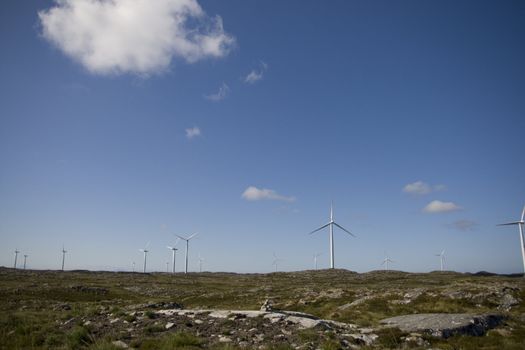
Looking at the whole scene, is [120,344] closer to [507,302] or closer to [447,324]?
[447,324]

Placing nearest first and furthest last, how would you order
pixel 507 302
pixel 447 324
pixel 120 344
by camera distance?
pixel 120 344 → pixel 447 324 → pixel 507 302

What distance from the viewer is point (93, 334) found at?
17703 mm

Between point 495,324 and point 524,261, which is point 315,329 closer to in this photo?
point 495,324

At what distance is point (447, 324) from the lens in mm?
20547

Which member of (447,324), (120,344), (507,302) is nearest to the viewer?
(120,344)

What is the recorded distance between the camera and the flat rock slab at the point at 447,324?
19.6 metres

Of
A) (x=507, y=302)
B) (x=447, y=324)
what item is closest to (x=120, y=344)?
(x=447, y=324)

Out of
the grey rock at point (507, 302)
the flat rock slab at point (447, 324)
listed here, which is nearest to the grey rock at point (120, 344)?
the flat rock slab at point (447, 324)

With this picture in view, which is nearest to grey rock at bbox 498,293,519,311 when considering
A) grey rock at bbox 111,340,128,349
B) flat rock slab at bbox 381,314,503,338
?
flat rock slab at bbox 381,314,503,338

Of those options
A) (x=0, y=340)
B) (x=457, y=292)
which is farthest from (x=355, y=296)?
(x=0, y=340)

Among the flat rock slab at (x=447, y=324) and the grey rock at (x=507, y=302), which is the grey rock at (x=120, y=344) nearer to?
the flat rock slab at (x=447, y=324)

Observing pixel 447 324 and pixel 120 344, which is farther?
pixel 447 324

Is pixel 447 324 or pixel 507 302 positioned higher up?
pixel 447 324

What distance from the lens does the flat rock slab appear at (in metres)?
19.6
